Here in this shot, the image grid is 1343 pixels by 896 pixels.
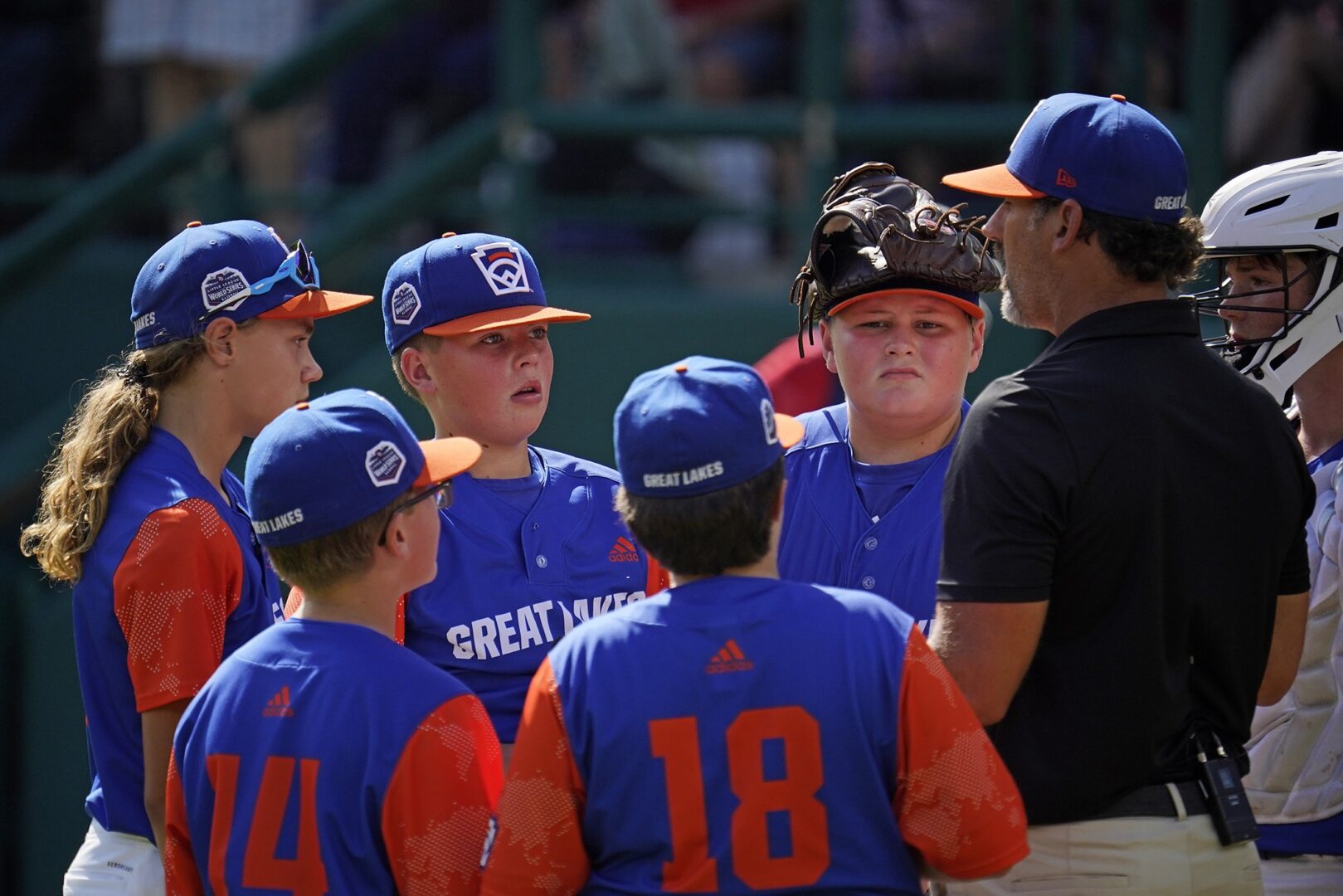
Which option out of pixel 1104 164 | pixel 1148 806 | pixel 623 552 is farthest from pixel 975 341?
pixel 1148 806

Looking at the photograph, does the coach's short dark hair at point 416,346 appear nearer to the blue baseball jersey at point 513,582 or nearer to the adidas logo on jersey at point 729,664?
the blue baseball jersey at point 513,582

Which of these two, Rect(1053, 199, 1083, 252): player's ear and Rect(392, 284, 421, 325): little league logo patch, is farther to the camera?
Rect(392, 284, 421, 325): little league logo patch

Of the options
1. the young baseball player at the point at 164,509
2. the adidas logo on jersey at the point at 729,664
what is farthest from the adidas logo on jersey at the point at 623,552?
the adidas logo on jersey at the point at 729,664

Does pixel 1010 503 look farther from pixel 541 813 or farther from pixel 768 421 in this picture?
pixel 541 813

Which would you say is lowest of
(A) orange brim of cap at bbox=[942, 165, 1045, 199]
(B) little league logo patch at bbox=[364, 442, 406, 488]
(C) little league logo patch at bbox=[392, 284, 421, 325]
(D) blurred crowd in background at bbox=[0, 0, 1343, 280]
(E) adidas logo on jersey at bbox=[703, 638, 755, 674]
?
(E) adidas logo on jersey at bbox=[703, 638, 755, 674]

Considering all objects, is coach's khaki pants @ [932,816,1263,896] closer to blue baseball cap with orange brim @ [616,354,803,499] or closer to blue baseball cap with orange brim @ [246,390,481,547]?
blue baseball cap with orange brim @ [616,354,803,499]

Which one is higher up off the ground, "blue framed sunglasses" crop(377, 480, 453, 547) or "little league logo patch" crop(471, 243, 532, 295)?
"little league logo patch" crop(471, 243, 532, 295)

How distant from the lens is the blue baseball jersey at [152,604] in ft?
8.77

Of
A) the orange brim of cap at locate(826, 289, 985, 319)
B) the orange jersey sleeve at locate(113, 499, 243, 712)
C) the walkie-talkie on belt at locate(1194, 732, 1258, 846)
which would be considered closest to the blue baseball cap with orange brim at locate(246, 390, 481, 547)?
the orange jersey sleeve at locate(113, 499, 243, 712)

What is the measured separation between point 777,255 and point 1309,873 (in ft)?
16.3

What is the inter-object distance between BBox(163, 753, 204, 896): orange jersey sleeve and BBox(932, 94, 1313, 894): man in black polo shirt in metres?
1.21

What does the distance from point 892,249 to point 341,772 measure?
1.42 meters

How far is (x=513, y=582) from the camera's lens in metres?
2.88

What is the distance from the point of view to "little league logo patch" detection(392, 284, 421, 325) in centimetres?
307
